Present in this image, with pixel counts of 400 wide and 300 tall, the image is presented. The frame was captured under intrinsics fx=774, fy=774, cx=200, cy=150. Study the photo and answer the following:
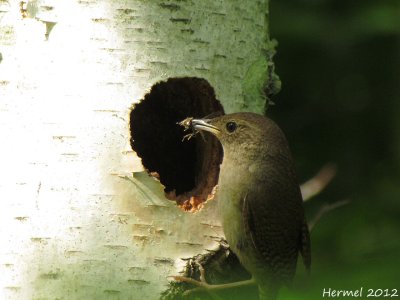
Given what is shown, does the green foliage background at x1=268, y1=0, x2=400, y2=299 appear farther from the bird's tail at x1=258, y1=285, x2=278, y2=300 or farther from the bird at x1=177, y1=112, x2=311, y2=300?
the bird's tail at x1=258, y1=285, x2=278, y2=300

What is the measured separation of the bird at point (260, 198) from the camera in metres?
3.34

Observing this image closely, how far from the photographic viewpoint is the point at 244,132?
3.51 m

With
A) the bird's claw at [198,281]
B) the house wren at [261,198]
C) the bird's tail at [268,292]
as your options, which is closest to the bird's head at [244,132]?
the house wren at [261,198]

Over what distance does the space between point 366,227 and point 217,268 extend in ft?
5.59

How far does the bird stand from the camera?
11.0ft

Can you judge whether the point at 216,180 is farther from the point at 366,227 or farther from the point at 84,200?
the point at 366,227

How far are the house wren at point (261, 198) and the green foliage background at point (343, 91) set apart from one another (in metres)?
1.50

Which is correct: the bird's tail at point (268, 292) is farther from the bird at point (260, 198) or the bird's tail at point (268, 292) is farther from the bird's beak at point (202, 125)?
the bird's beak at point (202, 125)

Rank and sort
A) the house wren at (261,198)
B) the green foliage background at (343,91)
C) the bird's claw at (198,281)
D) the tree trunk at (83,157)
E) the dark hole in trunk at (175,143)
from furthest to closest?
1. the green foliage background at (343,91)
2. the dark hole in trunk at (175,143)
3. the house wren at (261,198)
4. the bird's claw at (198,281)
5. the tree trunk at (83,157)

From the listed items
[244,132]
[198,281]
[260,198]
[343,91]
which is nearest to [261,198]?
[260,198]

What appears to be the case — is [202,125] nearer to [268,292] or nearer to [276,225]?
[276,225]

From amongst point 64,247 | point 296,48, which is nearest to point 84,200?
point 64,247

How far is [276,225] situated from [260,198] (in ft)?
0.51

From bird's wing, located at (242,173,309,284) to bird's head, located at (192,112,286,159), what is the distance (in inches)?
7.7
